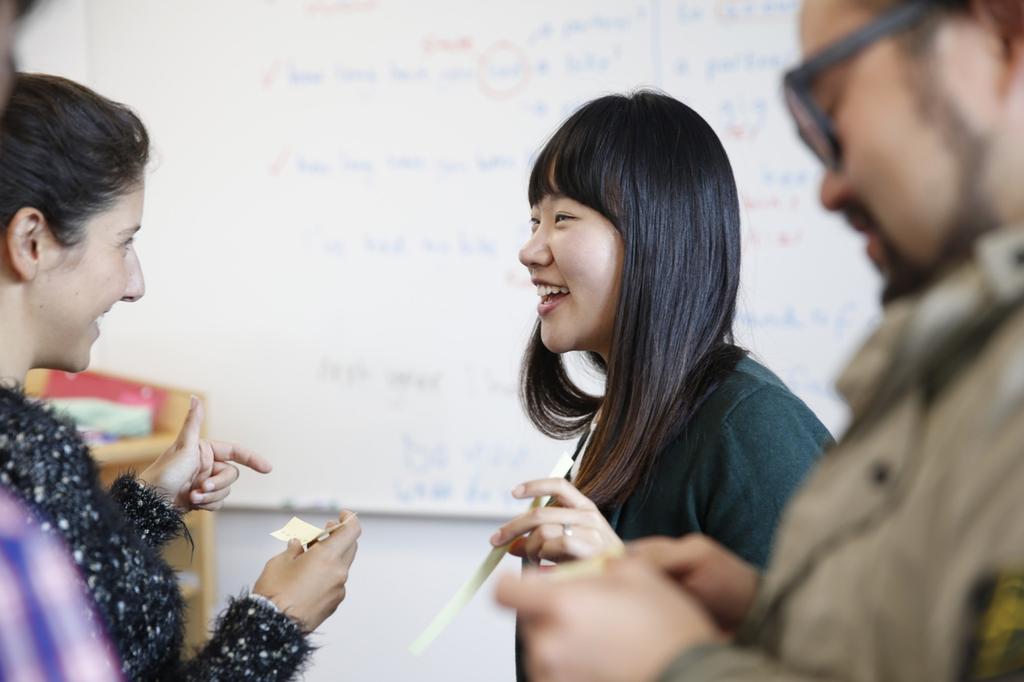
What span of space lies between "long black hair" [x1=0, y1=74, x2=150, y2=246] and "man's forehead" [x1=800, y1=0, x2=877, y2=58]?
2.99 feet

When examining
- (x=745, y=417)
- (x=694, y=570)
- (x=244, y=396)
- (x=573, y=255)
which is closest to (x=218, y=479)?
(x=573, y=255)

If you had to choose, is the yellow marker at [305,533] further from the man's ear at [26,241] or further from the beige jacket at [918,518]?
the beige jacket at [918,518]

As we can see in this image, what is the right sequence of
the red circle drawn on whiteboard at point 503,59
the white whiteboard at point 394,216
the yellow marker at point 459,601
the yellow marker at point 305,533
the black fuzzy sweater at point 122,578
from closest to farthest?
the black fuzzy sweater at point 122,578
the yellow marker at point 459,601
the yellow marker at point 305,533
the white whiteboard at point 394,216
the red circle drawn on whiteboard at point 503,59

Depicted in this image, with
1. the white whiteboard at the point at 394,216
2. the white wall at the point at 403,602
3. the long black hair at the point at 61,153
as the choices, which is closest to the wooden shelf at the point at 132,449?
the white whiteboard at the point at 394,216

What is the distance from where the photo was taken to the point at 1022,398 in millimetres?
526

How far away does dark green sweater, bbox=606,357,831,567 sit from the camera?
49.1 inches

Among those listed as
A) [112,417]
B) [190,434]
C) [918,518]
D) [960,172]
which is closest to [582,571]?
[918,518]

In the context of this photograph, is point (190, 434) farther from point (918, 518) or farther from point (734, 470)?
point (918, 518)

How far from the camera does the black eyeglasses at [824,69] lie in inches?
24.6

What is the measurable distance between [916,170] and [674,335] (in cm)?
81

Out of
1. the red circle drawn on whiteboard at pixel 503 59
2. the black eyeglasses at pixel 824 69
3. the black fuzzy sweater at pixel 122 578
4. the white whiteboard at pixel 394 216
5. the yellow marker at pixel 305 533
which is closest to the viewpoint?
the black eyeglasses at pixel 824 69

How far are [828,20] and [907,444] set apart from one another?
12.1 inches

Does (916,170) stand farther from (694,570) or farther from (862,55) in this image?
(694,570)

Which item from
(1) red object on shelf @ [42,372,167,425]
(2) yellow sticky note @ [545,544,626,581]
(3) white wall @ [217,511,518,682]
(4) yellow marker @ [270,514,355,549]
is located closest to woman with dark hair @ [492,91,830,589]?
(4) yellow marker @ [270,514,355,549]
